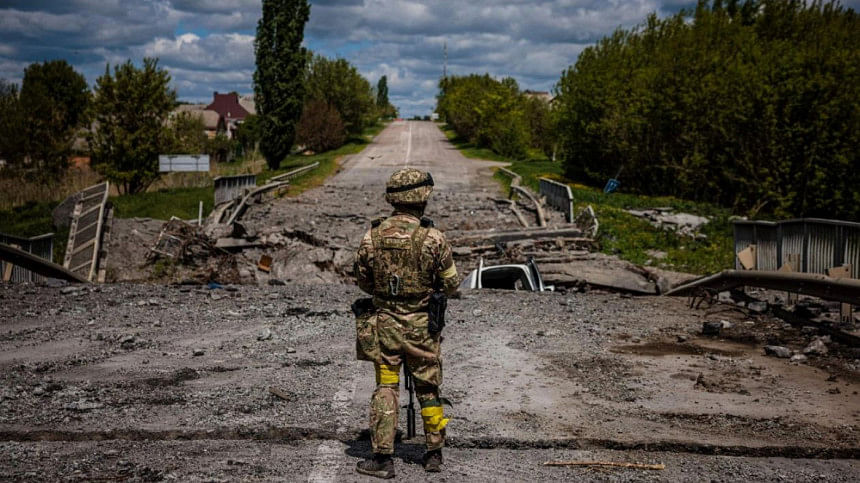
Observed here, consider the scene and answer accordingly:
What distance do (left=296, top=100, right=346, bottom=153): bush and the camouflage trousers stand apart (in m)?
51.9

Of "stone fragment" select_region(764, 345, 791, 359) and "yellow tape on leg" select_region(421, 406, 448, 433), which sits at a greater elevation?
"yellow tape on leg" select_region(421, 406, 448, 433)

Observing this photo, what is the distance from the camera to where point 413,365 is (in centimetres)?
457

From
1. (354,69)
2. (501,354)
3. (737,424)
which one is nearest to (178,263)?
(501,354)

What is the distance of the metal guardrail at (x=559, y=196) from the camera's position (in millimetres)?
22109

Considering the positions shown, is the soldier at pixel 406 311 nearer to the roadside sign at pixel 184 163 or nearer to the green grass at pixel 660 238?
the green grass at pixel 660 238

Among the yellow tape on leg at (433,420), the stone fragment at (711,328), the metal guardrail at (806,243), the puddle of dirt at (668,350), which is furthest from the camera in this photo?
the metal guardrail at (806,243)

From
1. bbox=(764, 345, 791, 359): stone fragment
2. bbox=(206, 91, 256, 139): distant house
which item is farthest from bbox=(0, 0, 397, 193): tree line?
bbox=(206, 91, 256, 139): distant house

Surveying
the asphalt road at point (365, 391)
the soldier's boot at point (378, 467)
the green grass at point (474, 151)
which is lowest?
the asphalt road at point (365, 391)

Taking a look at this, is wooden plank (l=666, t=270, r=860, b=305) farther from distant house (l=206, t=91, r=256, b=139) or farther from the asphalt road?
distant house (l=206, t=91, r=256, b=139)

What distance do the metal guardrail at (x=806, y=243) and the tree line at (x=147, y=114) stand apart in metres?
24.9

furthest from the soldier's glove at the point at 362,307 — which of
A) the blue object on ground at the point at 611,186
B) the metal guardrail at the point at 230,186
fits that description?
the blue object on ground at the point at 611,186

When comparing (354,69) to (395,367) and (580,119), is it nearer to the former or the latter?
(580,119)

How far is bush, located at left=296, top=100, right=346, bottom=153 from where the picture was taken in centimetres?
5556

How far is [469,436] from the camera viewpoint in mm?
5156
